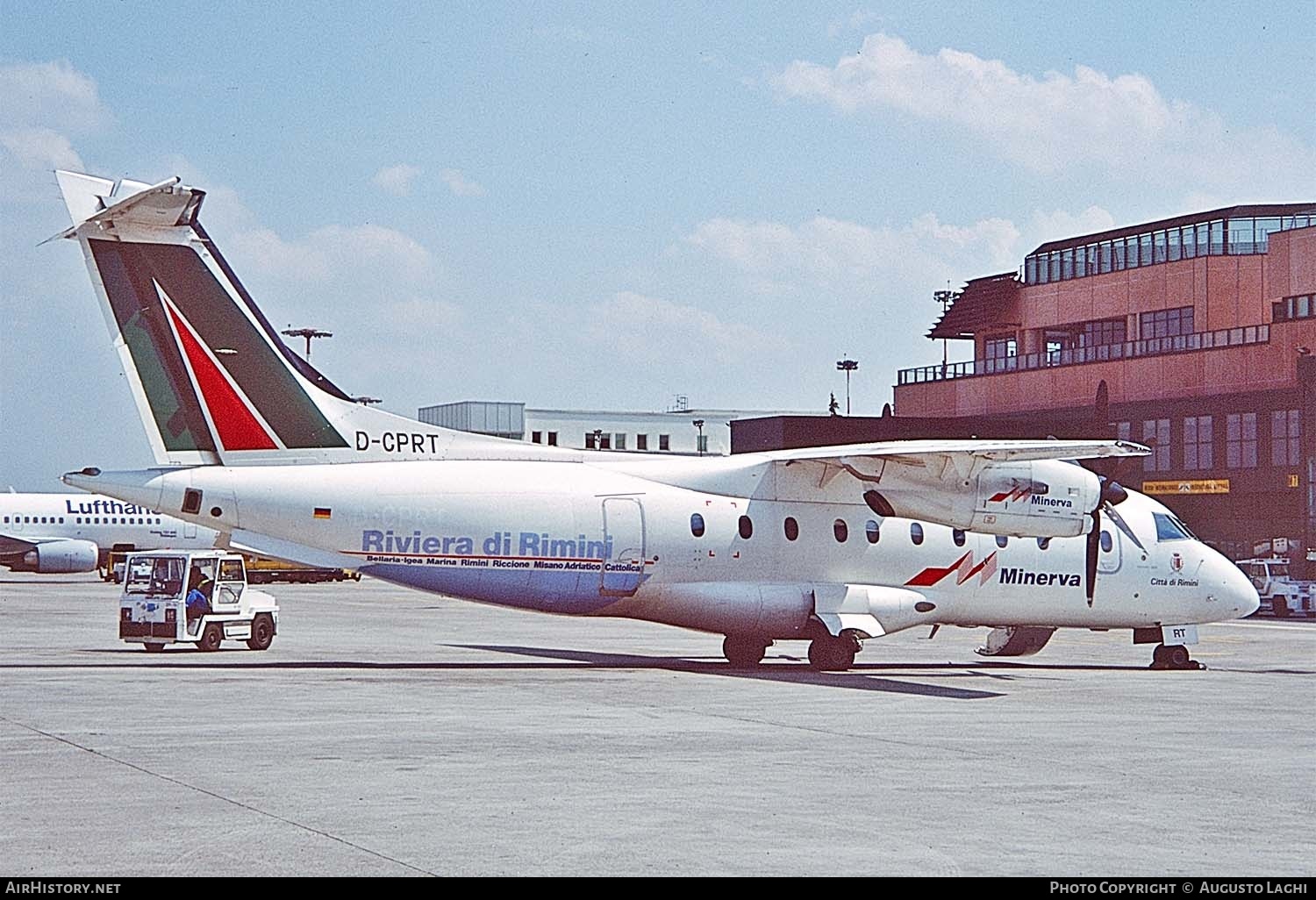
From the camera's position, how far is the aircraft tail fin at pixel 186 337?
80.3 feet

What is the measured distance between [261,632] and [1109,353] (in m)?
58.3

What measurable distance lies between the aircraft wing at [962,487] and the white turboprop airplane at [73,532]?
53.7 m

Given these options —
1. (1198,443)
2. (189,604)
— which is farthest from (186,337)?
(1198,443)

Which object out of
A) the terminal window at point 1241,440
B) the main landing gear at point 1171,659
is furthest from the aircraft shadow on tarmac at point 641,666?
the terminal window at point 1241,440

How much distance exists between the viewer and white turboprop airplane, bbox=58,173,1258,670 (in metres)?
24.6

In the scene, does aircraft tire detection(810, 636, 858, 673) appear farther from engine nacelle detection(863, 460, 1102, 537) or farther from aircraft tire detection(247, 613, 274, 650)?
aircraft tire detection(247, 613, 274, 650)

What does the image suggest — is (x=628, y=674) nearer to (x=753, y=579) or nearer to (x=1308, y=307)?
(x=753, y=579)

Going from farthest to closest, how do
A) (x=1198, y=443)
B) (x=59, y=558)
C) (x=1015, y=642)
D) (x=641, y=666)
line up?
(x=59, y=558), (x=1198, y=443), (x=1015, y=642), (x=641, y=666)

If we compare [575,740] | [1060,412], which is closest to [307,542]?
[575,740]

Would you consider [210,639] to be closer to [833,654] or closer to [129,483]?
[129,483]

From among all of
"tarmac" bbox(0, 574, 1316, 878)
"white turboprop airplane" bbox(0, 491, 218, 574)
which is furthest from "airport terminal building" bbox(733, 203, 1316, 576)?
"tarmac" bbox(0, 574, 1316, 878)

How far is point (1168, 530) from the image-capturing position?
1240 inches

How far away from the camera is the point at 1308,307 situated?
234 feet

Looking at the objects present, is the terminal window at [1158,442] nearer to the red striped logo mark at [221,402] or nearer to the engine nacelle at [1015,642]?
the engine nacelle at [1015,642]
